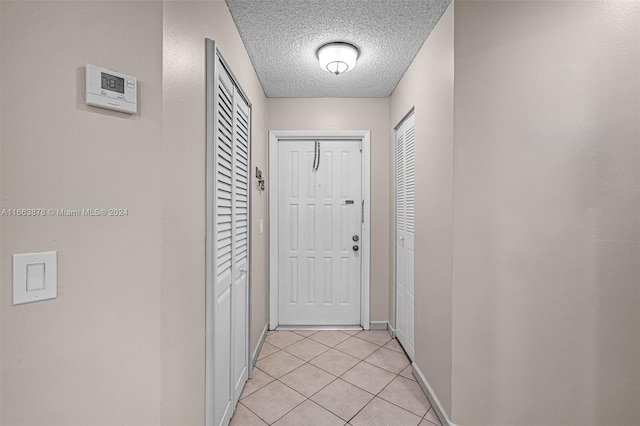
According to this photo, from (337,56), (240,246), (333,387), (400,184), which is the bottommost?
(333,387)

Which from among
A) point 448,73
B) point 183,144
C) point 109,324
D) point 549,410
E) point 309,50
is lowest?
point 549,410

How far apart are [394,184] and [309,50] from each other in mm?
1467

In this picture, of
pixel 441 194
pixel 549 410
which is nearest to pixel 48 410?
pixel 441 194

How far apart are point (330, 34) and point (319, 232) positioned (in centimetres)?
187

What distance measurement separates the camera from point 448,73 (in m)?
1.78

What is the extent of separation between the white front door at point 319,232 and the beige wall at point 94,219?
2.12 meters

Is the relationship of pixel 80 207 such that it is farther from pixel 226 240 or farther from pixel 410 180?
pixel 410 180

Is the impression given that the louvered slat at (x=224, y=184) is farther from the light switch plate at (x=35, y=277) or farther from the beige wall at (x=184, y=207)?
the light switch plate at (x=35, y=277)

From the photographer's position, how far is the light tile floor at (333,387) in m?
1.92

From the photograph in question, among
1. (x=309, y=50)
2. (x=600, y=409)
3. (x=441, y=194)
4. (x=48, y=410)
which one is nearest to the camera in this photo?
(x=48, y=410)

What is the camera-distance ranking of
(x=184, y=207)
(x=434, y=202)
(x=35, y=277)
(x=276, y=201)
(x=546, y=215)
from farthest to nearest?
(x=276, y=201) → (x=434, y=202) → (x=546, y=215) → (x=184, y=207) → (x=35, y=277)

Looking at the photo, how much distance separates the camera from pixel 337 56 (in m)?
2.24

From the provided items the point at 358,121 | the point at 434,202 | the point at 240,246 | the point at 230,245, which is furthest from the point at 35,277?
the point at 358,121

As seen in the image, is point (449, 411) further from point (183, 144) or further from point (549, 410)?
point (183, 144)
